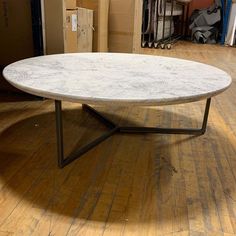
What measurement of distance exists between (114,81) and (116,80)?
0.02m

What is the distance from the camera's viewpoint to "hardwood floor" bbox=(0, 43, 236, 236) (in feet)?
3.73

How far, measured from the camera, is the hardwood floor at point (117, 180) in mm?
1138

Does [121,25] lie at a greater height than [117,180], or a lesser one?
greater

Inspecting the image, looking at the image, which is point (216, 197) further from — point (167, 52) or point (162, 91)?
point (167, 52)

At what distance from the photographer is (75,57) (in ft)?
6.25

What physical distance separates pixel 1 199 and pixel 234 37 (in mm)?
6080

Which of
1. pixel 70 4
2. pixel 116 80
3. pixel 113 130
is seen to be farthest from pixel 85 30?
pixel 116 80

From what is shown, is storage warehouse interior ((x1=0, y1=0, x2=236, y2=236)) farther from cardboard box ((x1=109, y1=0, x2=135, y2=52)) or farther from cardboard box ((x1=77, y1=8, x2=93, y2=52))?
cardboard box ((x1=109, y1=0, x2=135, y2=52))

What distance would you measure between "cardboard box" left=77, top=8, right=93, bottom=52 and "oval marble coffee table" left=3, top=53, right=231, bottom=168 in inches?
48.2

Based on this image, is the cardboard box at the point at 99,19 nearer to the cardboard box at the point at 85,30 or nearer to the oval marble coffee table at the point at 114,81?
the cardboard box at the point at 85,30

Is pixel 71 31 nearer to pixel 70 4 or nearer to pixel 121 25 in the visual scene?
pixel 70 4

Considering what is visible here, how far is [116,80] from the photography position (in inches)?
54.0

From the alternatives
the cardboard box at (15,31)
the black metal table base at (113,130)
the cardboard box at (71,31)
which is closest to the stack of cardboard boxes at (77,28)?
the cardboard box at (71,31)

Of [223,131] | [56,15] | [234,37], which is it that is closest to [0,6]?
[56,15]
